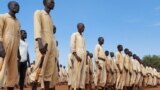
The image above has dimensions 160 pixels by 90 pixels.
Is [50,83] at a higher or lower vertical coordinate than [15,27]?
lower

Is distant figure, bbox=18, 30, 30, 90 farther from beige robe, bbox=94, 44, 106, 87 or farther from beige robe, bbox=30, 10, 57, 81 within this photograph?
beige robe, bbox=94, 44, 106, 87

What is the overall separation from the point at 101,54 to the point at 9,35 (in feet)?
27.9

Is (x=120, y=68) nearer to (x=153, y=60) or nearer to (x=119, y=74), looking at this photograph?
(x=119, y=74)

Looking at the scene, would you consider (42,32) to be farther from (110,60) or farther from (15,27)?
(110,60)

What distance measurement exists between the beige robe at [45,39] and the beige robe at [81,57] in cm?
343

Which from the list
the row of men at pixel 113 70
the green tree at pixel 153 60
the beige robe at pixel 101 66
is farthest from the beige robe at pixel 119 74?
the green tree at pixel 153 60

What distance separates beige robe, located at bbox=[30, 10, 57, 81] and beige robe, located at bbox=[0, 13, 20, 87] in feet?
1.47

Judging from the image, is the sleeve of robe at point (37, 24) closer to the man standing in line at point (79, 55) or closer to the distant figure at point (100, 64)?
the man standing in line at point (79, 55)

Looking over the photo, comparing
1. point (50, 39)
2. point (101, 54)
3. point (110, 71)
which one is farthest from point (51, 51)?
point (110, 71)

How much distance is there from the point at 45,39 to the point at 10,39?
29.6 inches

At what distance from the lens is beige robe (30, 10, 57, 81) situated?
8.69 metres

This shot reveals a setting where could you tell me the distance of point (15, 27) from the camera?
365 inches

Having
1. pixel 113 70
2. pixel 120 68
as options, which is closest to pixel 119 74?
pixel 113 70

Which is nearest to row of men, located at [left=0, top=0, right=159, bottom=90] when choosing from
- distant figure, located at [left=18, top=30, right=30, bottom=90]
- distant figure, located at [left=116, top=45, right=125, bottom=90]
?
distant figure, located at [left=18, top=30, right=30, bottom=90]
